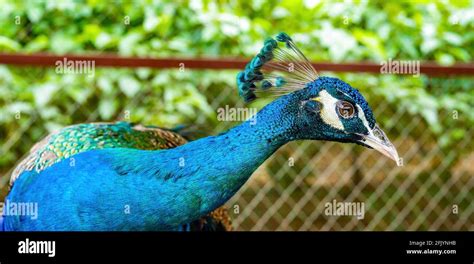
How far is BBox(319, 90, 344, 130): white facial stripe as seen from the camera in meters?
1.19

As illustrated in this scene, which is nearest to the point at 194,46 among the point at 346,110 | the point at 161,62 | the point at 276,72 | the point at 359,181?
the point at 161,62

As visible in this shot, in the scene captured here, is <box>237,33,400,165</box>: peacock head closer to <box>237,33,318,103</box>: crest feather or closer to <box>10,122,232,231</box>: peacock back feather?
<box>237,33,318,103</box>: crest feather

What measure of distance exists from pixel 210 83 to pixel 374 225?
1037 millimetres

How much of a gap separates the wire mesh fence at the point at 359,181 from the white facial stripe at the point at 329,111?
5.86ft

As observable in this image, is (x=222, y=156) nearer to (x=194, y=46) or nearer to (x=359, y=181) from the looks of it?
(x=194, y=46)

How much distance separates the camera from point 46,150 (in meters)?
1.59


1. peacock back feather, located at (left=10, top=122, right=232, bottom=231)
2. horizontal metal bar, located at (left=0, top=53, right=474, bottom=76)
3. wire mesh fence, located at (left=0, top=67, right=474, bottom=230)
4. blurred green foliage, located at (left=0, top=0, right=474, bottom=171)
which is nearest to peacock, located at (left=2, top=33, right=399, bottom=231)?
peacock back feather, located at (left=10, top=122, right=232, bottom=231)

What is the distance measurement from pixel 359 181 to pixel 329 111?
6.87 feet

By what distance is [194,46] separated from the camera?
310 centimetres

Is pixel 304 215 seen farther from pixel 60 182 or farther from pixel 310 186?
pixel 60 182
